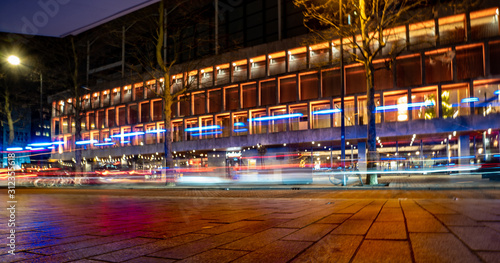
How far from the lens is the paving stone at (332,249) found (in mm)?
3240

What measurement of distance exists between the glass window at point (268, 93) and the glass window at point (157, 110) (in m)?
16.6

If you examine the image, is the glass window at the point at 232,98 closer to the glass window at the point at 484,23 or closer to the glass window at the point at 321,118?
the glass window at the point at 321,118

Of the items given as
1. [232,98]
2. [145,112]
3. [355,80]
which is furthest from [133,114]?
[355,80]

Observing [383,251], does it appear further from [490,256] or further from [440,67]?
[440,67]

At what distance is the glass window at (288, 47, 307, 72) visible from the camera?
139 ft

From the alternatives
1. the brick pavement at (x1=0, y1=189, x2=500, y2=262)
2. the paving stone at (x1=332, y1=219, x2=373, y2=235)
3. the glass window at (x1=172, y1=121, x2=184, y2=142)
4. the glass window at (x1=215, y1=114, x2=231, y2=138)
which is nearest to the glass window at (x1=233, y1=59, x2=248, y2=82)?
the glass window at (x1=215, y1=114, x2=231, y2=138)

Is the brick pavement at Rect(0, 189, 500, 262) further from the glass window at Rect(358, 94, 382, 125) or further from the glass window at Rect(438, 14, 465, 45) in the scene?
the glass window at Rect(438, 14, 465, 45)

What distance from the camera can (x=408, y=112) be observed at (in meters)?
36.3

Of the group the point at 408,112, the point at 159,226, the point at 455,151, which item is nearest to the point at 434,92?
the point at 408,112

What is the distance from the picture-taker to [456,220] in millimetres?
5207

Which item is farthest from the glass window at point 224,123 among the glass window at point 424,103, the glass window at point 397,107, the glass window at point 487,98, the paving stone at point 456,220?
the paving stone at point 456,220

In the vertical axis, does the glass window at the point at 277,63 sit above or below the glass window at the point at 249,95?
above

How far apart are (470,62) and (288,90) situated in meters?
18.5

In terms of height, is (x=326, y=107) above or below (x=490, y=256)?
above
